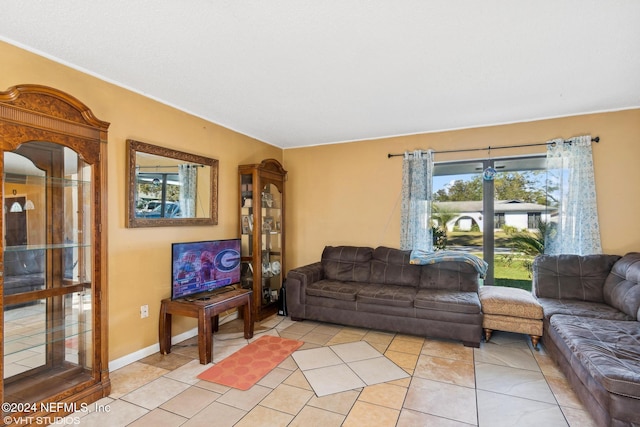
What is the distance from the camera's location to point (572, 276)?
10.7ft

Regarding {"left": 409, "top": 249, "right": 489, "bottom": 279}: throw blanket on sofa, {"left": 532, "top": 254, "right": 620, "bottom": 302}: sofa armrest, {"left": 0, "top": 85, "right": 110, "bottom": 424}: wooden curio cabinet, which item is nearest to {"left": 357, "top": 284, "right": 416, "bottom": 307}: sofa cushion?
{"left": 409, "top": 249, "right": 489, "bottom": 279}: throw blanket on sofa

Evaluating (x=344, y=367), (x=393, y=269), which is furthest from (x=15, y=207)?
(x=393, y=269)

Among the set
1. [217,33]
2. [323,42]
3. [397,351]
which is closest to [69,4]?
[217,33]

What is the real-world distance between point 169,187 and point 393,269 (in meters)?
2.77

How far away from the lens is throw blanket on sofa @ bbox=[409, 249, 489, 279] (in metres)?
3.59

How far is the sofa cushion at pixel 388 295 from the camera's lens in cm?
336

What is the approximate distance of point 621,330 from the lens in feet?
A: 7.67

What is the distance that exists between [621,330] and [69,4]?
422 centimetres

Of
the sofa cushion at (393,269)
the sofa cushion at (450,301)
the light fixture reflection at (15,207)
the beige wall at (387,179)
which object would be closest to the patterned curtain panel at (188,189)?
the light fixture reflection at (15,207)

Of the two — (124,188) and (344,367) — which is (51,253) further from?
(344,367)

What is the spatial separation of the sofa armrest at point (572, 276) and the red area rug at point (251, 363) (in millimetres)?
2674

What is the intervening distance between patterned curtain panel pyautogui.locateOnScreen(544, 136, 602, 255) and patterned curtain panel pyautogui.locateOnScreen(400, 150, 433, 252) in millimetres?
1331

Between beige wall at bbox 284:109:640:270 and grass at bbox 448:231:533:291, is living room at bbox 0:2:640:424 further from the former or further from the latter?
grass at bbox 448:231:533:291

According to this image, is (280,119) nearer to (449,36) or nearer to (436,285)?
(449,36)
